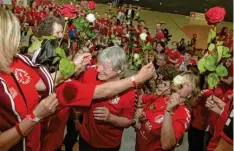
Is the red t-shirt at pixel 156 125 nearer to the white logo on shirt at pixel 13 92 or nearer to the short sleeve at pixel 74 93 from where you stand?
the short sleeve at pixel 74 93

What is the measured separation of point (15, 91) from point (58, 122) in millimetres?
1108

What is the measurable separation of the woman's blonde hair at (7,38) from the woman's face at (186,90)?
137 cm

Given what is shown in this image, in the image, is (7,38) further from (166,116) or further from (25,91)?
(166,116)

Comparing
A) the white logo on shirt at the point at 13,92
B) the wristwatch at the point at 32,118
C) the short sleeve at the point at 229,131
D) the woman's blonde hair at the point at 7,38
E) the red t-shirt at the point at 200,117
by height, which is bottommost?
the red t-shirt at the point at 200,117

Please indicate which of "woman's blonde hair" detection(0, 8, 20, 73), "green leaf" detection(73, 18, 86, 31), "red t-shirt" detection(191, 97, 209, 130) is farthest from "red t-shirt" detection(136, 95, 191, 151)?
"green leaf" detection(73, 18, 86, 31)

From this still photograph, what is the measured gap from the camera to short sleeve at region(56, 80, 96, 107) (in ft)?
8.28

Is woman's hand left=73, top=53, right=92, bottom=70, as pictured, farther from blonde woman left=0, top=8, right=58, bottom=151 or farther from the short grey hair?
blonde woman left=0, top=8, right=58, bottom=151

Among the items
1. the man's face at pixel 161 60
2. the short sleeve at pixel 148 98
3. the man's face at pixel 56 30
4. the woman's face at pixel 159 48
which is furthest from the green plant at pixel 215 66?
the woman's face at pixel 159 48

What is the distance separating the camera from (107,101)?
300cm

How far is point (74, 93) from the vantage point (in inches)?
101

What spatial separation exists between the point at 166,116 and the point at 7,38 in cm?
128

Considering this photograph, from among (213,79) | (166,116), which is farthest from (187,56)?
(213,79)

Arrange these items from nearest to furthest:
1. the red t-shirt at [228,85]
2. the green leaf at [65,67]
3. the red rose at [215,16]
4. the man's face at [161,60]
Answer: the green leaf at [65,67]
the red rose at [215,16]
the red t-shirt at [228,85]
the man's face at [161,60]

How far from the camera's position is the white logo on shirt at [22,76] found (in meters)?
2.10
